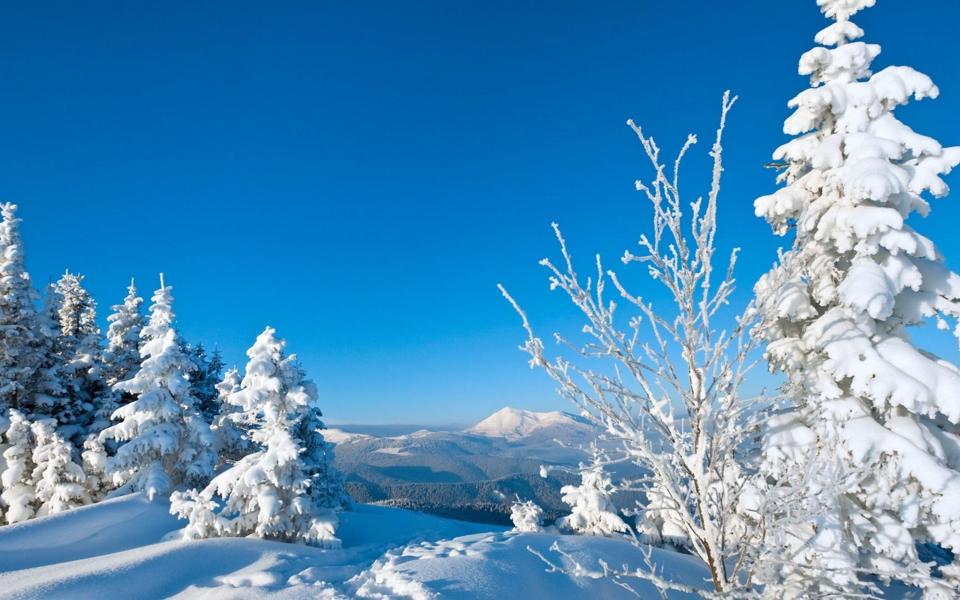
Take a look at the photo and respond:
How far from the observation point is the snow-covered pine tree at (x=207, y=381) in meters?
32.5

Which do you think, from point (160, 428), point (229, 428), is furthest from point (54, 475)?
point (229, 428)

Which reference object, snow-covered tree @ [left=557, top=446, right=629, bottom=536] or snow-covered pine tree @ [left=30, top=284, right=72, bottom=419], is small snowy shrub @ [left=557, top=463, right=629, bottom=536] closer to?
snow-covered tree @ [left=557, top=446, right=629, bottom=536]

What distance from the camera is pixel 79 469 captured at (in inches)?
787

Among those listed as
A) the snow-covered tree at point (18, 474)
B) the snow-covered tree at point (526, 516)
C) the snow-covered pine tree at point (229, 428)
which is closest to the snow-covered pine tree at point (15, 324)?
the snow-covered tree at point (18, 474)

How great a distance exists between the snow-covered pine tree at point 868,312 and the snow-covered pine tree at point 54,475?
23.3m

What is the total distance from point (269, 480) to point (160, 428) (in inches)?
319

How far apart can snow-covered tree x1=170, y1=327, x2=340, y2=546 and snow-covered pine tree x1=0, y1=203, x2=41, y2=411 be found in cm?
1352

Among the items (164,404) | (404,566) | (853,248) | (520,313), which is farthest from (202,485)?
(853,248)

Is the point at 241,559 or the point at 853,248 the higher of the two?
the point at 853,248

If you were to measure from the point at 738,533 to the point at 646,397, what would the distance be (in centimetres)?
162

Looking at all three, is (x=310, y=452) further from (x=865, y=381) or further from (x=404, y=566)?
(x=865, y=381)

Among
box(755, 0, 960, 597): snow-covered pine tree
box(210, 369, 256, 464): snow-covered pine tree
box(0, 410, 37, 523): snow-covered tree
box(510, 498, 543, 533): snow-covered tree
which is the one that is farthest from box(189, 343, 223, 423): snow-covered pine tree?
box(755, 0, 960, 597): snow-covered pine tree

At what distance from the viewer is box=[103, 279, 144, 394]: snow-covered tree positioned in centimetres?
2848

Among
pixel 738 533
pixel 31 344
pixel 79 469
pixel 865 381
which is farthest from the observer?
pixel 31 344
